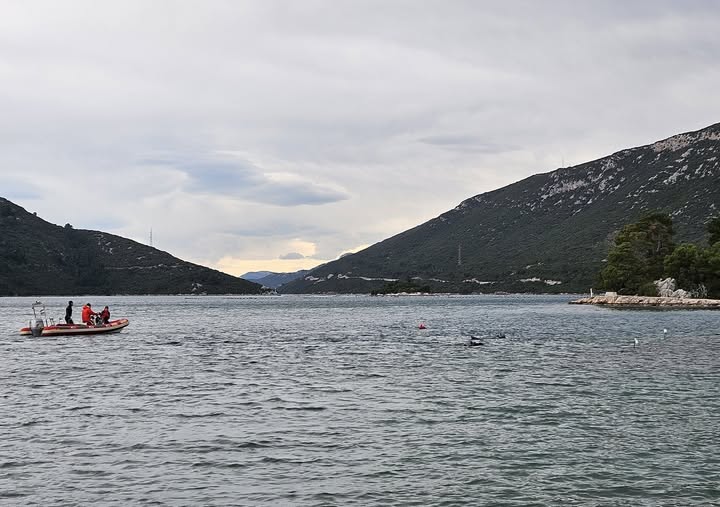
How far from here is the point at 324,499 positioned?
19172mm

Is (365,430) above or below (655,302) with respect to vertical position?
below

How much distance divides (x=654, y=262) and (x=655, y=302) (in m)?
22.7

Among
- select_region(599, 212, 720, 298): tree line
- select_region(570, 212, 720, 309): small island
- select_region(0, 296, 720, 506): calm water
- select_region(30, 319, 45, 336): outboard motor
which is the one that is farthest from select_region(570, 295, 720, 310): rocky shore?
select_region(30, 319, 45, 336): outboard motor

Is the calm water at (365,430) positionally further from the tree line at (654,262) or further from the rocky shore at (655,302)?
the tree line at (654,262)

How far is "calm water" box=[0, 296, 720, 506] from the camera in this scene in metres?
20.1

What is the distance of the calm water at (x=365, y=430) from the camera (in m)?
20.1

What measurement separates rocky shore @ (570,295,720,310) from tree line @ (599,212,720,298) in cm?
515

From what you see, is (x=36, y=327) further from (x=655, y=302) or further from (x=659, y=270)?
(x=659, y=270)

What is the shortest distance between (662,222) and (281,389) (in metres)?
166

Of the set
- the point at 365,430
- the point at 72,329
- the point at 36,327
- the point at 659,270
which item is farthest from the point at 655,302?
the point at 365,430

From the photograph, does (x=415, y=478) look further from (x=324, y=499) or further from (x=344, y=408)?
(x=344, y=408)

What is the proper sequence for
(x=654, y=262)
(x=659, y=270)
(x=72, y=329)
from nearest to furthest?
(x=72, y=329) < (x=659, y=270) < (x=654, y=262)

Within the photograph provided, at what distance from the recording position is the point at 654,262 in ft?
595

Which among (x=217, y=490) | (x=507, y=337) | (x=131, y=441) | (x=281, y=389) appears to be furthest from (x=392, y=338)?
(x=217, y=490)
